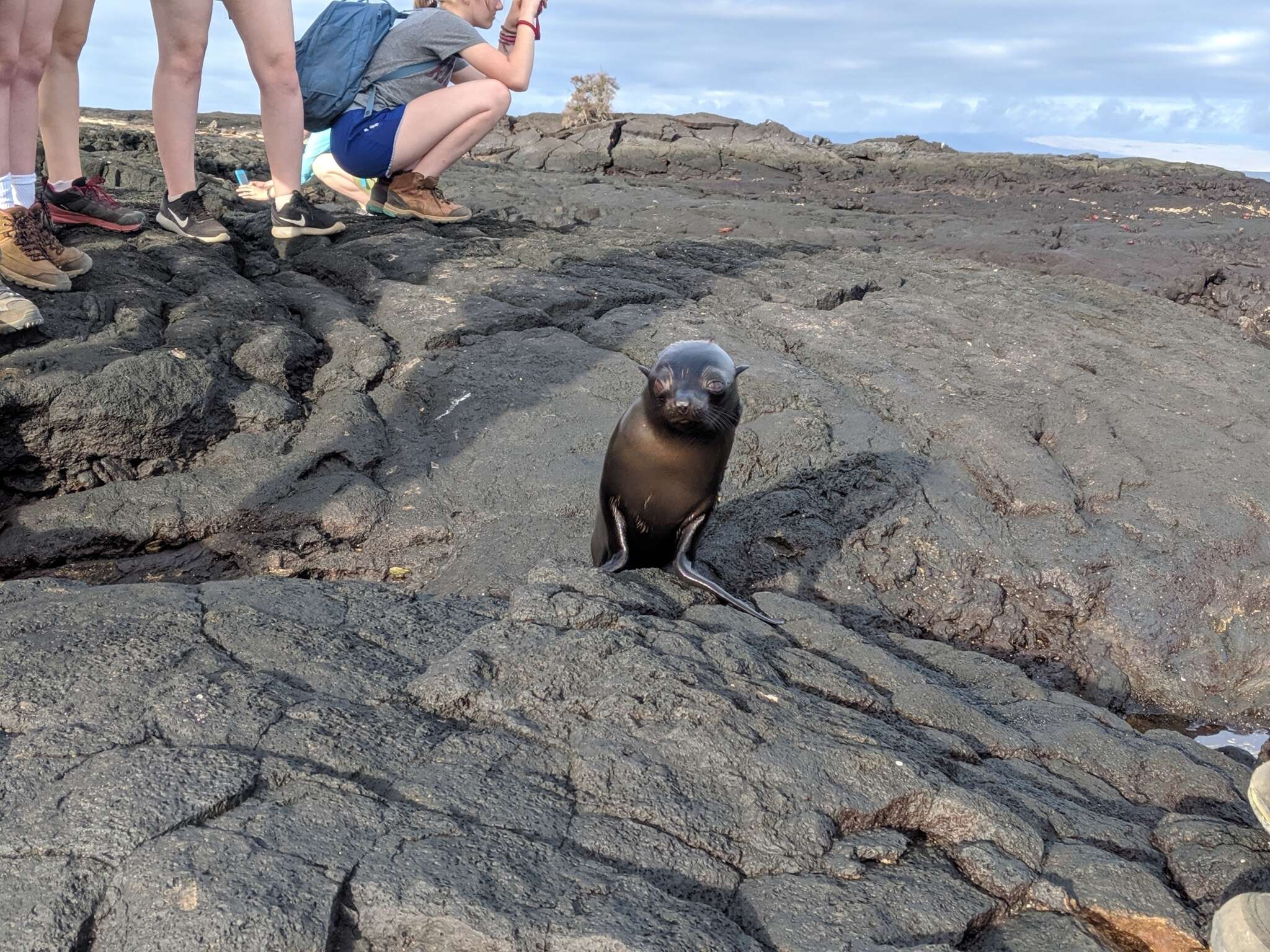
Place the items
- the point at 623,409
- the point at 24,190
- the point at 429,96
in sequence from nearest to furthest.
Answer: the point at 24,190 < the point at 623,409 < the point at 429,96

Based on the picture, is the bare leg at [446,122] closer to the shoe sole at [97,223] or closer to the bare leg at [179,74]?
the bare leg at [179,74]

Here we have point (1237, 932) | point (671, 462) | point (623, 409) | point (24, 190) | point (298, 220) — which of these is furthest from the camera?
point (298, 220)

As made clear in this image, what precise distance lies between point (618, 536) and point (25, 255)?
118 inches

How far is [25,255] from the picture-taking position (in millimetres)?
4699

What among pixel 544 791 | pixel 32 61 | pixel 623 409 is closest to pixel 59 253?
pixel 32 61

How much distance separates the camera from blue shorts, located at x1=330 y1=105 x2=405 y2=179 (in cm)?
660

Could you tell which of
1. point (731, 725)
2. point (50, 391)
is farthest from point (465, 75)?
point (731, 725)

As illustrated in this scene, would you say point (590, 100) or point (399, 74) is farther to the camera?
point (590, 100)

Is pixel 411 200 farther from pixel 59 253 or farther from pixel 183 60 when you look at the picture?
pixel 59 253

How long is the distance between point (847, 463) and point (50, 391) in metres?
3.42

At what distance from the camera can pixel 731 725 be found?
2.53 meters

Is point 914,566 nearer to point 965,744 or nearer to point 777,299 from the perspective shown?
point 965,744

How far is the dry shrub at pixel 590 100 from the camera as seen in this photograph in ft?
62.3

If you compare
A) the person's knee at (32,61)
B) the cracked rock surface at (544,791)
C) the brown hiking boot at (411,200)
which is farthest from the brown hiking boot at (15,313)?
the brown hiking boot at (411,200)
